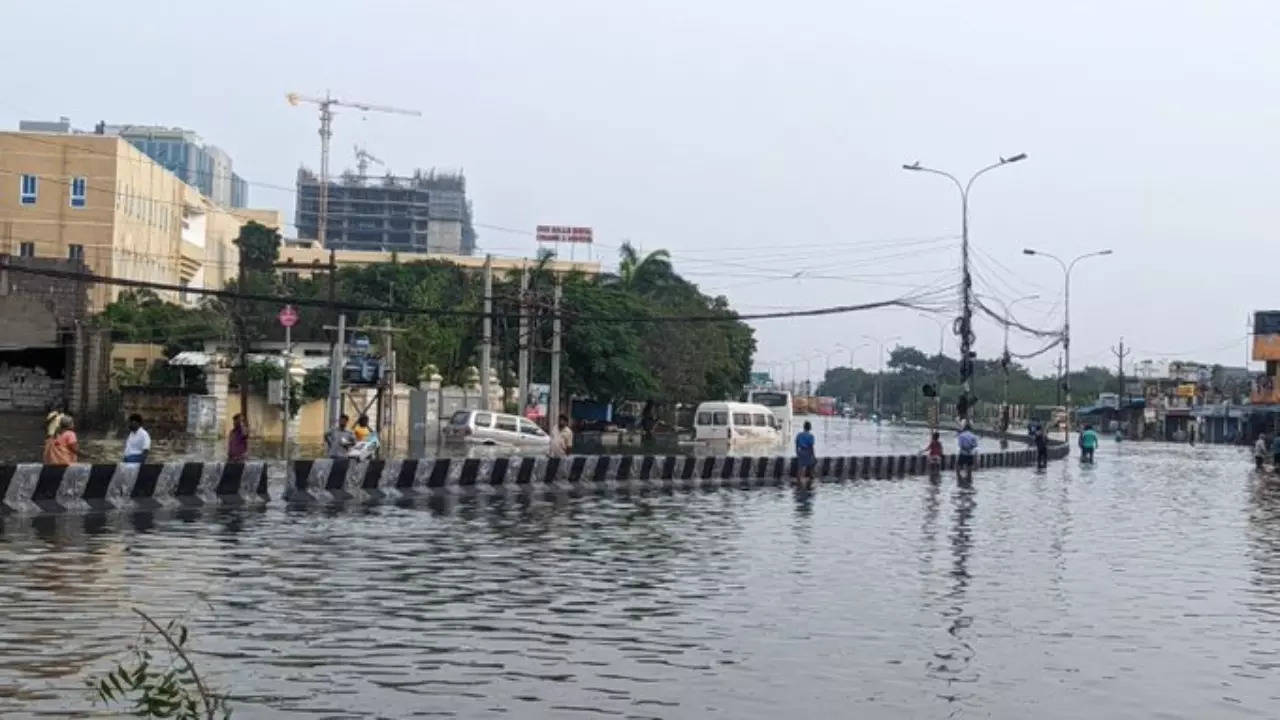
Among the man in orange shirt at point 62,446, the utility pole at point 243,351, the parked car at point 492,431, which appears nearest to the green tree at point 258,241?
the utility pole at point 243,351

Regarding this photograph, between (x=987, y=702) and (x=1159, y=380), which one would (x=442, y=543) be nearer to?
(x=987, y=702)

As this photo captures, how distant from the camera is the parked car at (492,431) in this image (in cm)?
5044

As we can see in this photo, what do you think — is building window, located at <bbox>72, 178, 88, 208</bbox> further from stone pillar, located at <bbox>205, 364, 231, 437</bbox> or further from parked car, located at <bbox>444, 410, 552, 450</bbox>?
parked car, located at <bbox>444, 410, 552, 450</bbox>

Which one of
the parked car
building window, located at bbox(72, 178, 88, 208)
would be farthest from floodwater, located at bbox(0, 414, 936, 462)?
building window, located at bbox(72, 178, 88, 208)

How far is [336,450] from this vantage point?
100 ft

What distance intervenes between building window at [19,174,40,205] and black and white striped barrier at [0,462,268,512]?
194 ft

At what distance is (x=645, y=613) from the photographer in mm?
15000

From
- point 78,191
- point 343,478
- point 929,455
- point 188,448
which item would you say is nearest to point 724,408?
point 929,455

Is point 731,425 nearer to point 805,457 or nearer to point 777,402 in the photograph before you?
point 777,402

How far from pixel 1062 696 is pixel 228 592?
7973 mm

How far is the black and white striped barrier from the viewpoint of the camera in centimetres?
2312

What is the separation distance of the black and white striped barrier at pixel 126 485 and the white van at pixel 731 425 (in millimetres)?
37890

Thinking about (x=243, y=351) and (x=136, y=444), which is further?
(x=243, y=351)

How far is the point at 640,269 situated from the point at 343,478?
6655cm
